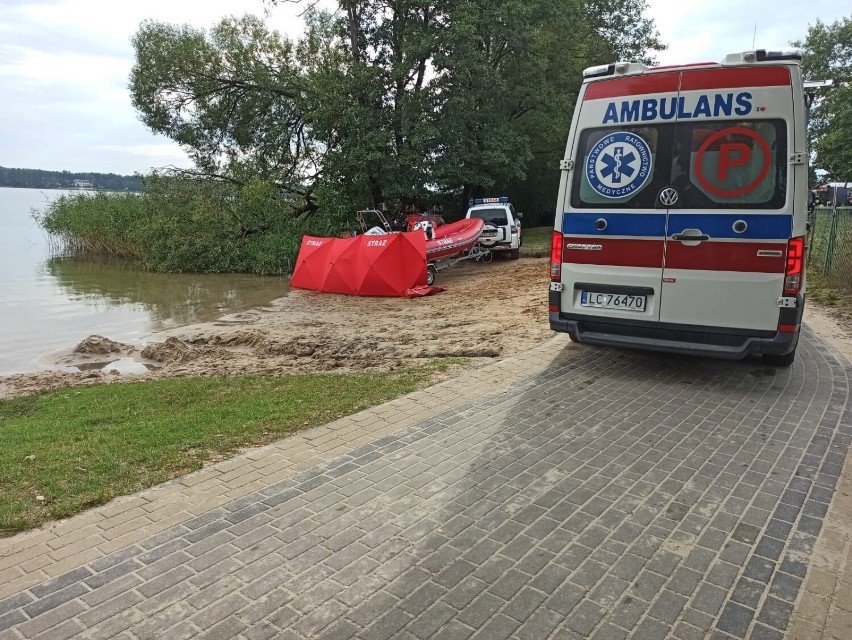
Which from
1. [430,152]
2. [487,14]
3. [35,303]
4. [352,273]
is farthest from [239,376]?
[487,14]

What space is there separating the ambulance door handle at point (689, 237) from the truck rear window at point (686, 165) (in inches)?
10.7

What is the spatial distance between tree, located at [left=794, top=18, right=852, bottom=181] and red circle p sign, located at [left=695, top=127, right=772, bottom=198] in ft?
59.6

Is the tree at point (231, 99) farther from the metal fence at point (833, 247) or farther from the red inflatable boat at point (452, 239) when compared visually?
the metal fence at point (833, 247)

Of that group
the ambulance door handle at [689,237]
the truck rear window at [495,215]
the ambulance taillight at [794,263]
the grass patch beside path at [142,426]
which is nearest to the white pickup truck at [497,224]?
the truck rear window at [495,215]

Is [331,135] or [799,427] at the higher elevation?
[331,135]

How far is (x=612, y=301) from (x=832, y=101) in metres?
32.5

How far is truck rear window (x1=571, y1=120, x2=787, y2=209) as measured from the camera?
5484mm

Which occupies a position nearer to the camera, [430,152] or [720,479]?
[720,479]

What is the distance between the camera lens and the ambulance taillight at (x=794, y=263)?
543cm

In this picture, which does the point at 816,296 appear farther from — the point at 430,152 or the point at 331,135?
the point at 331,135

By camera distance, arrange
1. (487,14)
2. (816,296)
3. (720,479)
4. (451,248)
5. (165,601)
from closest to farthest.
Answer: (165,601)
(720,479)
(816,296)
(451,248)
(487,14)

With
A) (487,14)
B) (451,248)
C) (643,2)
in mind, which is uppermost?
(643,2)

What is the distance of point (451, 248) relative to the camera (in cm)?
1808

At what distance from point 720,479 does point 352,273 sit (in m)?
13.5
